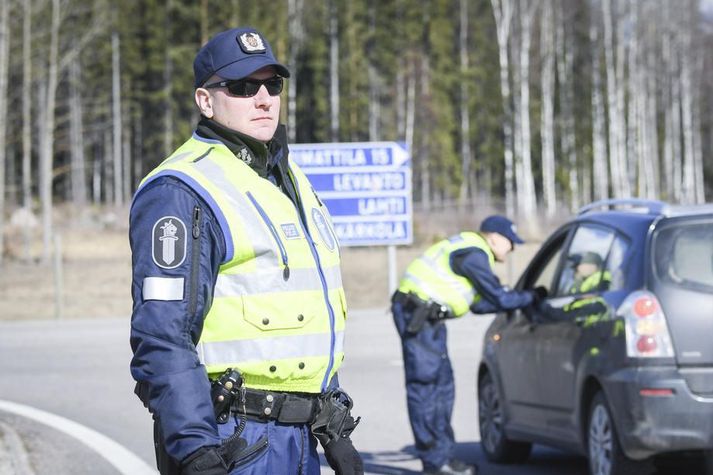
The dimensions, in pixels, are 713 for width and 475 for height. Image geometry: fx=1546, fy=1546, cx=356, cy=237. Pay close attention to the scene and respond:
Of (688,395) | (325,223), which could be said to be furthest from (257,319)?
(688,395)

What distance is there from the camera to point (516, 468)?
9969mm

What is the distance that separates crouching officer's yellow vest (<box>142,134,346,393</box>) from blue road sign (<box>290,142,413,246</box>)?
2078cm

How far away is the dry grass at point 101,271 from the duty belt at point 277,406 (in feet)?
82.4

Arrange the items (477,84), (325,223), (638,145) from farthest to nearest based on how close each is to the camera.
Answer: (477,84) < (638,145) < (325,223)

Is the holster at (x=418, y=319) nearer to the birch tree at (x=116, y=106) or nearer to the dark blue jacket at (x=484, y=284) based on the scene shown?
the dark blue jacket at (x=484, y=284)

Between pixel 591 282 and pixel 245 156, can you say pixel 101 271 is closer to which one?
pixel 591 282

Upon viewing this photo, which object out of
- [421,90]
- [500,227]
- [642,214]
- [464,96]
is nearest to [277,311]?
[642,214]

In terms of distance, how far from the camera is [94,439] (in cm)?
1116

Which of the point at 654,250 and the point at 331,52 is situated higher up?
the point at 331,52

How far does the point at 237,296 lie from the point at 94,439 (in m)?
7.34

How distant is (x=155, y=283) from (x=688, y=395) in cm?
433

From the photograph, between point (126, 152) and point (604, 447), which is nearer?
point (604, 447)

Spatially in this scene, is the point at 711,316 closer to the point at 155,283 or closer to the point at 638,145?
the point at 155,283

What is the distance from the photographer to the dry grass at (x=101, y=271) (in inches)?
1216
